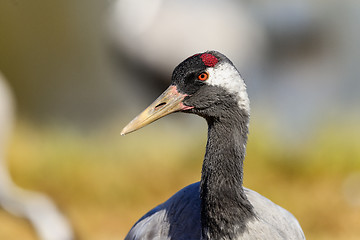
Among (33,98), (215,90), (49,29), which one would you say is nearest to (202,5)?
(49,29)

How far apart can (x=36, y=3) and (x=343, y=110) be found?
297cm

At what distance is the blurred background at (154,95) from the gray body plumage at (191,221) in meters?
2.32

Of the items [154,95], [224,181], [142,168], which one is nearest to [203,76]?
[224,181]

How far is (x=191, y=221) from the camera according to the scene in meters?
2.15

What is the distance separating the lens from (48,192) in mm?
4789

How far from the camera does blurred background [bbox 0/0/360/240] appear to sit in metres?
4.68

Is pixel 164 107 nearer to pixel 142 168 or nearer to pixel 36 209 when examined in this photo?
pixel 36 209

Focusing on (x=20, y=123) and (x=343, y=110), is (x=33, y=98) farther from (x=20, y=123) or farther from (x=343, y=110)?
(x=343, y=110)

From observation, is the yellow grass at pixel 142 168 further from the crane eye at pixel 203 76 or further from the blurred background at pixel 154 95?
the crane eye at pixel 203 76

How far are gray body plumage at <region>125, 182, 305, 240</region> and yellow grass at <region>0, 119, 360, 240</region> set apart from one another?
7.28 feet

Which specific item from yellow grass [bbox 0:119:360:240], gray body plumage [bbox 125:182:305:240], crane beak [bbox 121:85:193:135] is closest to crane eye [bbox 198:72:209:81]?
crane beak [bbox 121:85:193:135]

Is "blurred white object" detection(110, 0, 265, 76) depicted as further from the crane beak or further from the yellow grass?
the crane beak

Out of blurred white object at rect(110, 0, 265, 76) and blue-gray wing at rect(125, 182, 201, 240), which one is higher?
blurred white object at rect(110, 0, 265, 76)

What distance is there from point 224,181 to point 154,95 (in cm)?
286
